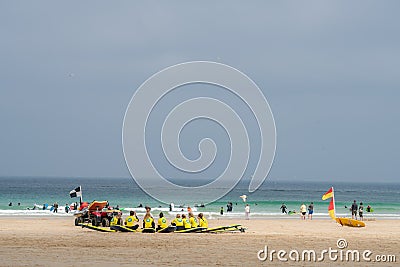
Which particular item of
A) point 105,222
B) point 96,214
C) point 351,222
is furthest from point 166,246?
point 351,222

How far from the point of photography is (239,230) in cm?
3112

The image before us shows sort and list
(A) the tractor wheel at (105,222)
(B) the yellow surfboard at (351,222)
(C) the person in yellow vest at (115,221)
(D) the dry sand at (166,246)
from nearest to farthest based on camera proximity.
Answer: (D) the dry sand at (166,246)
(C) the person in yellow vest at (115,221)
(A) the tractor wheel at (105,222)
(B) the yellow surfboard at (351,222)

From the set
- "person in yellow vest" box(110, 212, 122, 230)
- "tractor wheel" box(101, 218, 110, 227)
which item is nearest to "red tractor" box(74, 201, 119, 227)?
"tractor wheel" box(101, 218, 110, 227)

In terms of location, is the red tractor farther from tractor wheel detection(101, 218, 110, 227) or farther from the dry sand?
the dry sand

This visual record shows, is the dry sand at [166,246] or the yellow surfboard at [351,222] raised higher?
the yellow surfboard at [351,222]

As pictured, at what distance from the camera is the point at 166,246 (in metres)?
23.9

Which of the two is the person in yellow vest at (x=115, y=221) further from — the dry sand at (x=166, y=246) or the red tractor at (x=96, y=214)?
the red tractor at (x=96, y=214)

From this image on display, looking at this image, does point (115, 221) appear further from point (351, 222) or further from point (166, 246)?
point (351, 222)

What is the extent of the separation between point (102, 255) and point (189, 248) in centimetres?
365

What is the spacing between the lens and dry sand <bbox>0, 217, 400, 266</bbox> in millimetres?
19523

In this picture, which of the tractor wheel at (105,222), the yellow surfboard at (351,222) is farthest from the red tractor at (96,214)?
the yellow surfboard at (351,222)

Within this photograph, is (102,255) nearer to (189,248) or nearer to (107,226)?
(189,248)

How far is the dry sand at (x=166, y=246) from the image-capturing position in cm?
1952

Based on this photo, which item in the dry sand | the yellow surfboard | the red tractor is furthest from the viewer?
the yellow surfboard
